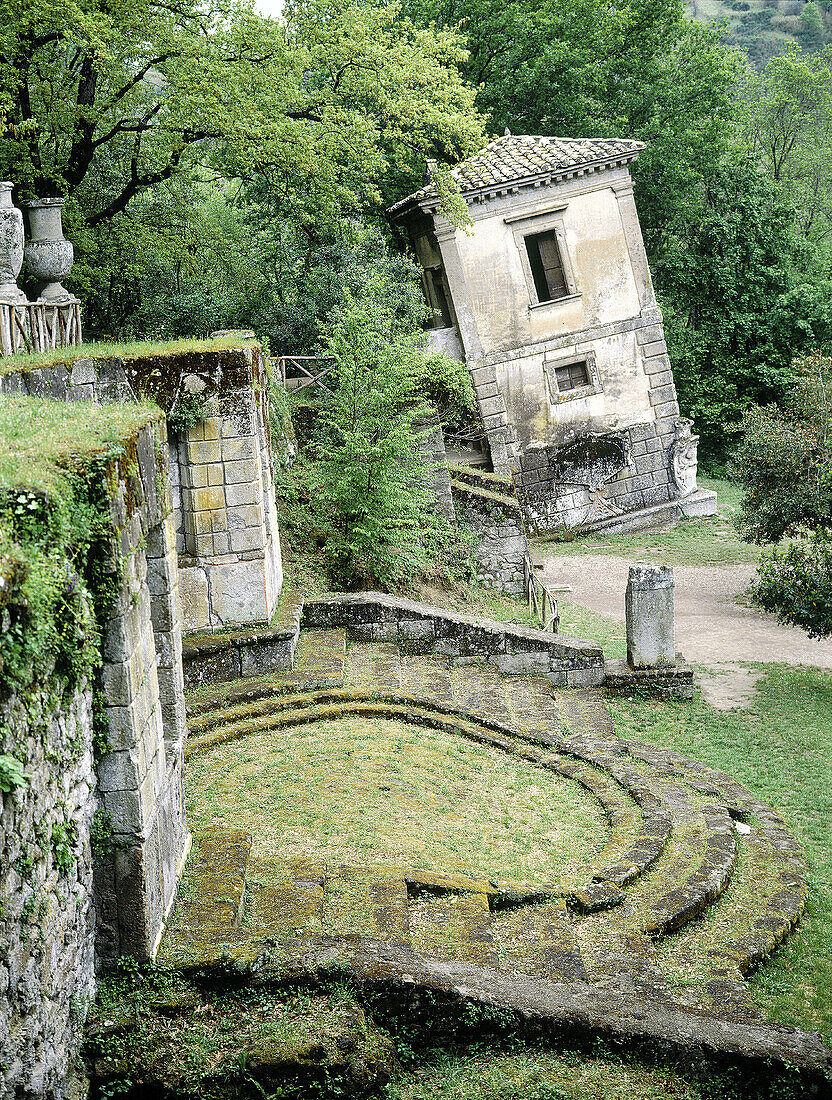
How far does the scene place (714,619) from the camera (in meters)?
16.4

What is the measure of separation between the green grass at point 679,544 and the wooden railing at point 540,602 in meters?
3.59

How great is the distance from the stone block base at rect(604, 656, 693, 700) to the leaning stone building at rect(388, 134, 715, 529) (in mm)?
9579

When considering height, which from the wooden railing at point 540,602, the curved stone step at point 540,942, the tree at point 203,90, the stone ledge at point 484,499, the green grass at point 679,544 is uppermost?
the tree at point 203,90

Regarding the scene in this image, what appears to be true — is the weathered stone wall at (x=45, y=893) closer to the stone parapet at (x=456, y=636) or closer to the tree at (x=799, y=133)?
the stone parapet at (x=456, y=636)

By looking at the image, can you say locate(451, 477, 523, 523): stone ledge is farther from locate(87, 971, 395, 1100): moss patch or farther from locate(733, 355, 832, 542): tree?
locate(87, 971, 395, 1100): moss patch

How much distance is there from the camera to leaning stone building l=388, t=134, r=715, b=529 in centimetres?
2116

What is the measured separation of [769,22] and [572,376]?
181 feet

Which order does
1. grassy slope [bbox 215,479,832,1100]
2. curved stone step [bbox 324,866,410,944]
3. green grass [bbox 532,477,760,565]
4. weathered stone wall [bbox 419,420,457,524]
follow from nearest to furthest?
grassy slope [bbox 215,479,832,1100], curved stone step [bbox 324,866,410,944], weathered stone wall [bbox 419,420,457,524], green grass [bbox 532,477,760,565]

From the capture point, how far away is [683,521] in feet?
73.7

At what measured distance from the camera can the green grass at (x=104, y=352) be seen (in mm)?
9070

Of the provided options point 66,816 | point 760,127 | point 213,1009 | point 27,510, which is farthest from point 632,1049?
point 760,127

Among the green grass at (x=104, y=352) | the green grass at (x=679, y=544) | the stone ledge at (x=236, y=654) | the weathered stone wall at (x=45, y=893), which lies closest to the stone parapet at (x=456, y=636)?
the stone ledge at (x=236, y=654)

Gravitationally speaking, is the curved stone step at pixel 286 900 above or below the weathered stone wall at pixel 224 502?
below

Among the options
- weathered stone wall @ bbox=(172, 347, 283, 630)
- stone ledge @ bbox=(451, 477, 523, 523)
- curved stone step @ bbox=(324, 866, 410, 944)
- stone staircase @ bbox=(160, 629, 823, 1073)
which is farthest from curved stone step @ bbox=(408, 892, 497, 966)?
stone ledge @ bbox=(451, 477, 523, 523)
